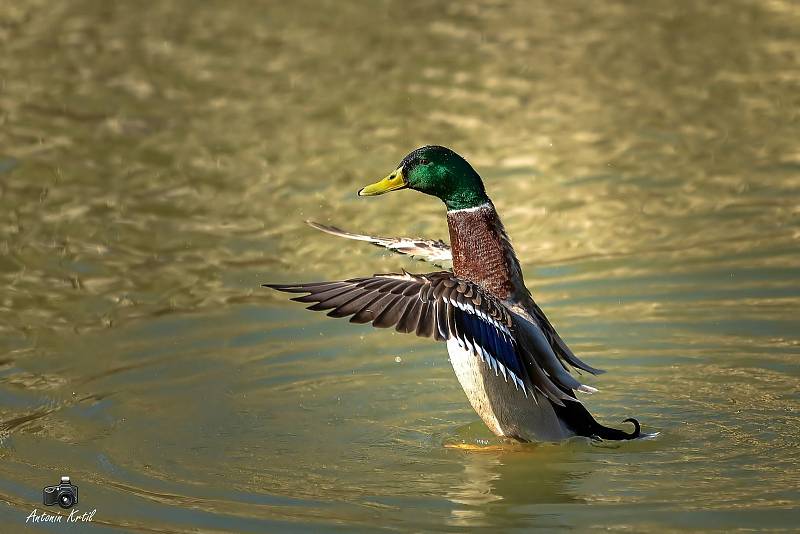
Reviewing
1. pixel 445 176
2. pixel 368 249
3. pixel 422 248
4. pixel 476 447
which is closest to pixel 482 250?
pixel 445 176

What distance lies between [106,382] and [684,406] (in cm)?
344

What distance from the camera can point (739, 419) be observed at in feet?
25.9

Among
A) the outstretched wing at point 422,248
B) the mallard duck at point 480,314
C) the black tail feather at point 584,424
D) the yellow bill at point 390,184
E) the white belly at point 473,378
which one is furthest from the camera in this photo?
the outstretched wing at point 422,248

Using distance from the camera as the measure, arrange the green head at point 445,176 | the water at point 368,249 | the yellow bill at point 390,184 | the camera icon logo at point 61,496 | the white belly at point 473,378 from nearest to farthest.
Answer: the camera icon logo at point 61,496 → the water at point 368,249 → the white belly at point 473,378 → the green head at point 445,176 → the yellow bill at point 390,184

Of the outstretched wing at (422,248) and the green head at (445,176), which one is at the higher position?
the green head at (445,176)

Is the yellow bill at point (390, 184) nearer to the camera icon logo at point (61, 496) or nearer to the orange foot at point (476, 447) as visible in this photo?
the orange foot at point (476, 447)

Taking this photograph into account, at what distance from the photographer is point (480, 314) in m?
7.12

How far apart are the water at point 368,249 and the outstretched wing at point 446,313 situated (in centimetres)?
56

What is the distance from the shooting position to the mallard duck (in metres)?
6.98

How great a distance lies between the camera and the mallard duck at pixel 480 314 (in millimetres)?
6980

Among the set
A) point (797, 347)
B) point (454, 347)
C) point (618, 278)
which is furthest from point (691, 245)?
point (454, 347)

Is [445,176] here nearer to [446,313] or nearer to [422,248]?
[422,248]

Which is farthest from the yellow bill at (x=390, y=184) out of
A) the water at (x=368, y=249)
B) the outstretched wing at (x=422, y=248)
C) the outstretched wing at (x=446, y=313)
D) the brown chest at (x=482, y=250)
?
the water at (x=368, y=249)

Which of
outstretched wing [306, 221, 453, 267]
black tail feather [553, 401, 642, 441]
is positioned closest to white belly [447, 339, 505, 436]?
black tail feather [553, 401, 642, 441]
